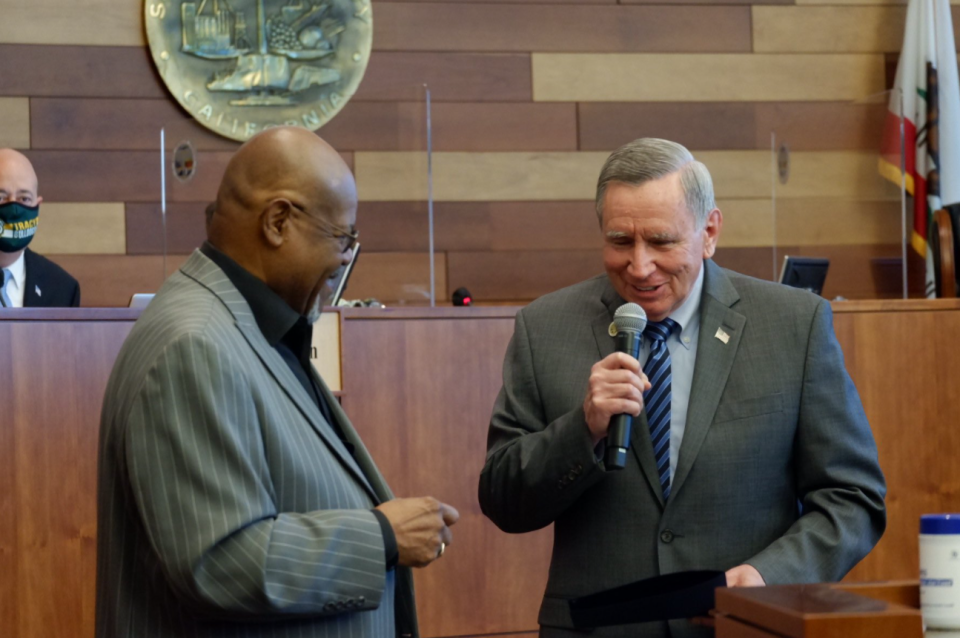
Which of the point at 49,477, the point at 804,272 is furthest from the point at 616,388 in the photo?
the point at 804,272

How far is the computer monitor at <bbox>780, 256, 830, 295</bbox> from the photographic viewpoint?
4.42 m

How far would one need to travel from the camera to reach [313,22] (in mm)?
5438

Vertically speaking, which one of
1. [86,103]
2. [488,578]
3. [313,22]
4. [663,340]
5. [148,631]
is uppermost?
[313,22]

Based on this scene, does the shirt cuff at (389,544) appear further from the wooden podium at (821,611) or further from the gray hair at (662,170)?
the gray hair at (662,170)

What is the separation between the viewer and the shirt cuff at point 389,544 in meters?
1.71

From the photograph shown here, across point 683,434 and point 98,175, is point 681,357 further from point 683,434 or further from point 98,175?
point 98,175

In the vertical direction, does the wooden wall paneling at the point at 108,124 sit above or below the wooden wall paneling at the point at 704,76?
below

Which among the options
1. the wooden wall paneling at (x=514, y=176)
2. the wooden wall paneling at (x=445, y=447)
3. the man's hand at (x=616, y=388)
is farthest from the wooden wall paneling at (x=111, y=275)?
the man's hand at (x=616, y=388)

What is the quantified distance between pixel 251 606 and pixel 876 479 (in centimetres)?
115

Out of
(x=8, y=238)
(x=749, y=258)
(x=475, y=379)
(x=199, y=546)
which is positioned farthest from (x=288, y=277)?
(x=749, y=258)

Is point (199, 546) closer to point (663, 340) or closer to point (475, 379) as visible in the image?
point (663, 340)

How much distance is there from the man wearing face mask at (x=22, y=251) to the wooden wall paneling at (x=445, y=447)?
1403 millimetres

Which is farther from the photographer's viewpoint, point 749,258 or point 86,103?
point 749,258

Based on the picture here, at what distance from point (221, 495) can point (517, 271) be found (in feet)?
13.5
